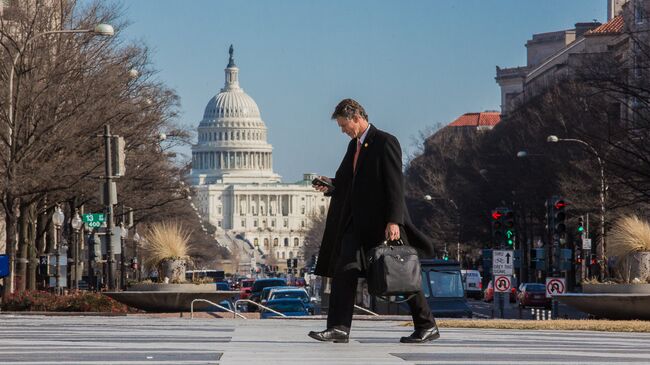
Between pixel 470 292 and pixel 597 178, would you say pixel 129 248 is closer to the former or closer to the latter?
pixel 470 292

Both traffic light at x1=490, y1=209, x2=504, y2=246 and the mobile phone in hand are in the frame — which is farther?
traffic light at x1=490, y1=209, x2=504, y2=246

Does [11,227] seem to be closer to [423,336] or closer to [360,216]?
[423,336]

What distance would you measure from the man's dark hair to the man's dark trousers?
962mm

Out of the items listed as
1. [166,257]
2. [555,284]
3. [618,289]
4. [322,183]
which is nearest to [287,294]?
[555,284]

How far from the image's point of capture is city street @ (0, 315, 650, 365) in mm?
13641

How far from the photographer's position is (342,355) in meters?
14.1

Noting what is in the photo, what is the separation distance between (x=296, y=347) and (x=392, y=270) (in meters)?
1.18

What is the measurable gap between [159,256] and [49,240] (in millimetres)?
32180

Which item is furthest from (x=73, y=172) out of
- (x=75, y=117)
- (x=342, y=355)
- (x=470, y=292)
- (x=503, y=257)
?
(x=470, y=292)

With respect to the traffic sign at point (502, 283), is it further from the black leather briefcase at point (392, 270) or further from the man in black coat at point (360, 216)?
the black leather briefcase at point (392, 270)

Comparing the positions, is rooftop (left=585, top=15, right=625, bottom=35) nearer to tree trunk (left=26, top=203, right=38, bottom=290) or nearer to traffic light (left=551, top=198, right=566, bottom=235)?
tree trunk (left=26, top=203, right=38, bottom=290)

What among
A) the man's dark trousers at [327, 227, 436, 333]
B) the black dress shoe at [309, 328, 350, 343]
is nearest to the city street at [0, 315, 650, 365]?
the black dress shoe at [309, 328, 350, 343]

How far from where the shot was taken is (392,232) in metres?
15.0

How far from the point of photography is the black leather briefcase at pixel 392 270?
583 inches
